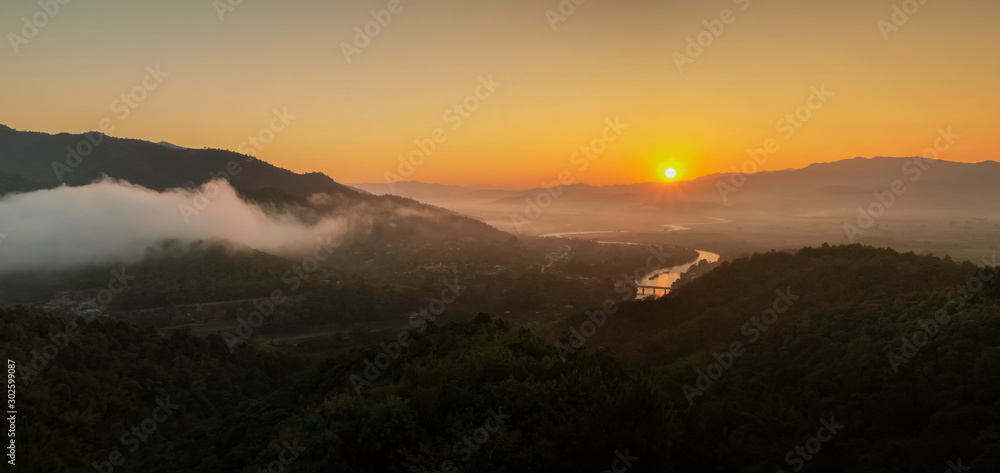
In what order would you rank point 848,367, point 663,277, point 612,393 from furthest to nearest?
point 663,277 → point 848,367 → point 612,393

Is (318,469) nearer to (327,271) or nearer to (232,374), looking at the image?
(232,374)

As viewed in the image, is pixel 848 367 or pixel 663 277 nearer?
pixel 848 367

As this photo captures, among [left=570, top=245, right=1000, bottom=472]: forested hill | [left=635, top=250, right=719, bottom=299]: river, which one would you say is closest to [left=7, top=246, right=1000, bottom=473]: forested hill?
[left=570, top=245, right=1000, bottom=472]: forested hill

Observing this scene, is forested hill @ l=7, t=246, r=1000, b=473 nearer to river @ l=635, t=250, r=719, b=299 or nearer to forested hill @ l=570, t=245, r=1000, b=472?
forested hill @ l=570, t=245, r=1000, b=472

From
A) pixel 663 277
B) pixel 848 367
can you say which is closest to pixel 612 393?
pixel 848 367

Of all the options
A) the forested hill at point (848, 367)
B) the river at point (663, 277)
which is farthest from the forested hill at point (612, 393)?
the river at point (663, 277)

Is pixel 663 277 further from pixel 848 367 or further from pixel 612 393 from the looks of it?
pixel 612 393

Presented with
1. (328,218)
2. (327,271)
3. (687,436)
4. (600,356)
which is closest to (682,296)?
(600,356)

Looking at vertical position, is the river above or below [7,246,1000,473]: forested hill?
above

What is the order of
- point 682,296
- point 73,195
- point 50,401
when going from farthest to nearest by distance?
point 73,195 → point 682,296 → point 50,401

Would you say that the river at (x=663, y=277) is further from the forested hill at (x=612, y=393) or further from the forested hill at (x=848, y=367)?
the forested hill at (x=612, y=393)

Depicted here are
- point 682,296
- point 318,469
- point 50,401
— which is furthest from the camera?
point 682,296
